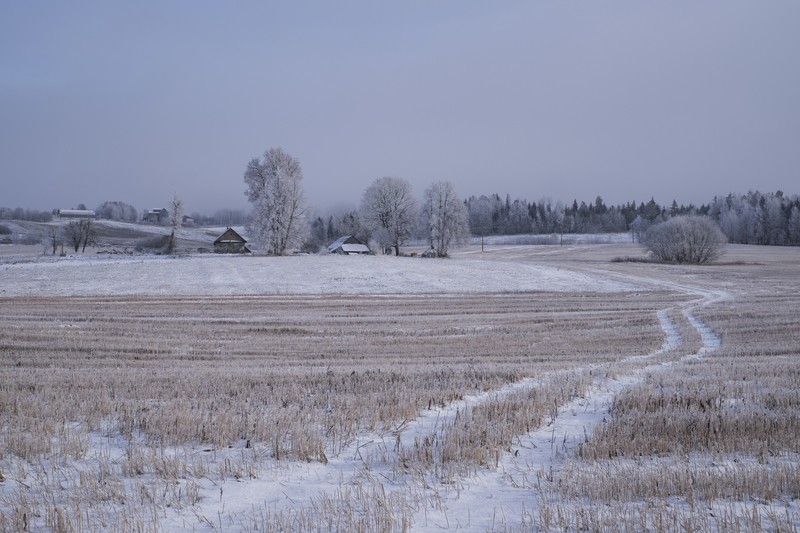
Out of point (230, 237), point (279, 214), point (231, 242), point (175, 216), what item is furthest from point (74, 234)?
point (279, 214)

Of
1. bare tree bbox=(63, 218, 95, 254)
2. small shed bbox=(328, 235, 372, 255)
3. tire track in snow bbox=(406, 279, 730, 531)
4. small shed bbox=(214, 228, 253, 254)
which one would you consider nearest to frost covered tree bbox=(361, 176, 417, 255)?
small shed bbox=(328, 235, 372, 255)

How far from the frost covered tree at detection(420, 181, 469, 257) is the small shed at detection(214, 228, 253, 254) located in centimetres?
3666

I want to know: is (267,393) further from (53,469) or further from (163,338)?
(163,338)

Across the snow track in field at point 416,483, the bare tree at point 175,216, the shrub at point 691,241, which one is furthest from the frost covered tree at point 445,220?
the snow track in field at point 416,483

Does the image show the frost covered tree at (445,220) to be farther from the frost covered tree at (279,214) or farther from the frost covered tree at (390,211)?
the frost covered tree at (279,214)

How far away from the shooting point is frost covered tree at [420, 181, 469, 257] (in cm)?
9888

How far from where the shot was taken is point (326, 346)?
23766 millimetres

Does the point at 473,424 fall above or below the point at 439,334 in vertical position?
above

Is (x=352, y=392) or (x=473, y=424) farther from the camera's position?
(x=352, y=392)

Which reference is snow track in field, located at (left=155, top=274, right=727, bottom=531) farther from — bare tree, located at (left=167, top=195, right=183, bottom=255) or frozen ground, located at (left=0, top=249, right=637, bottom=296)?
bare tree, located at (left=167, top=195, right=183, bottom=255)

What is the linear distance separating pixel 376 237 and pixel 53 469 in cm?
10231

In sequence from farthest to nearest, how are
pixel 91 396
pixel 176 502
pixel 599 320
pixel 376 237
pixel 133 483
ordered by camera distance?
pixel 376 237 → pixel 599 320 → pixel 91 396 → pixel 133 483 → pixel 176 502

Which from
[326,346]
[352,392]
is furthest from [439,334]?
[352,392]

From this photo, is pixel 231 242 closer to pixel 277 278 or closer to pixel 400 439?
pixel 277 278
